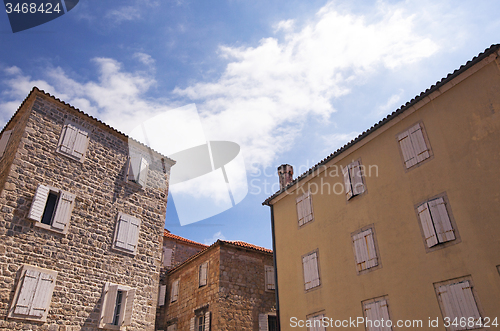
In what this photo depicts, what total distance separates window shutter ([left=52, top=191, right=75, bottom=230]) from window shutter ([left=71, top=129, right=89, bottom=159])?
1.76 meters

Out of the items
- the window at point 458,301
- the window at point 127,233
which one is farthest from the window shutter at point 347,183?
the window at point 127,233

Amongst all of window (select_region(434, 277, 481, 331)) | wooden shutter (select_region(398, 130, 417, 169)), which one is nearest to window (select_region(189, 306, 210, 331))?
window (select_region(434, 277, 481, 331))

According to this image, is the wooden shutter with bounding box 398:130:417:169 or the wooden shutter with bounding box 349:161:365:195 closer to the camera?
the wooden shutter with bounding box 398:130:417:169

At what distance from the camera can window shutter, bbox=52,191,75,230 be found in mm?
11938

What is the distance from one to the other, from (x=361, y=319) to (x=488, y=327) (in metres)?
3.60

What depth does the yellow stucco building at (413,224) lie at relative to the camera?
883cm

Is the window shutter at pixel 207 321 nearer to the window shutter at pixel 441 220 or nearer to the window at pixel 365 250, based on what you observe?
the window at pixel 365 250

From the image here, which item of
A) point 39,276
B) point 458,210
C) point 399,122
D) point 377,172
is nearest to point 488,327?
point 458,210

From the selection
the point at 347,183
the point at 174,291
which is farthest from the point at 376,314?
the point at 174,291

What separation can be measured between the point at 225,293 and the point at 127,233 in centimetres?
616

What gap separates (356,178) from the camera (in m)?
12.7

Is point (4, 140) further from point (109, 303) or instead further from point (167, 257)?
point (167, 257)

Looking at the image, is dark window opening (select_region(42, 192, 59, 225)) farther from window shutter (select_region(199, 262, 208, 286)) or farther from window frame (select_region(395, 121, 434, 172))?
window frame (select_region(395, 121, 434, 172))

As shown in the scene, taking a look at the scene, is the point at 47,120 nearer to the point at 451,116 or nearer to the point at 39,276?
the point at 39,276
